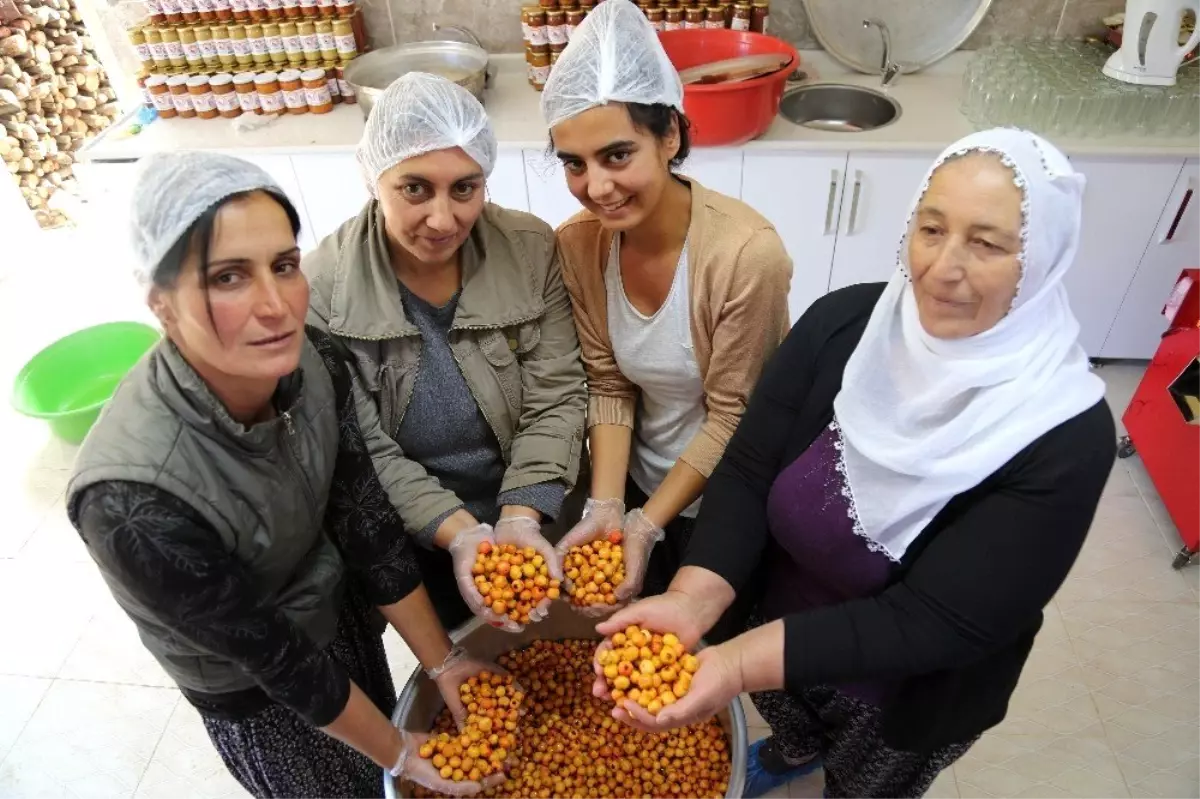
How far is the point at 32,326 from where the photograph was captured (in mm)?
3873

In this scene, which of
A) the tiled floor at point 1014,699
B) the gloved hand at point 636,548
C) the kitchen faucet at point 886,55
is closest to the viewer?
the gloved hand at point 636,548

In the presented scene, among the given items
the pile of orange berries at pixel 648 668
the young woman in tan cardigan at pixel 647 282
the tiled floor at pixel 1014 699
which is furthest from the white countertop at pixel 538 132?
the pile of orange berries at pixel 648 668

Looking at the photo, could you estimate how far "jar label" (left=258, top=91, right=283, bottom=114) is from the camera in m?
3.20

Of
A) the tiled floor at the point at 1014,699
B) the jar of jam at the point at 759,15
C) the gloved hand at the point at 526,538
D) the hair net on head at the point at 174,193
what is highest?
the hair net on head at the point at 174,193

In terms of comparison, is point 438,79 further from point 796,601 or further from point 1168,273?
point 1168,273

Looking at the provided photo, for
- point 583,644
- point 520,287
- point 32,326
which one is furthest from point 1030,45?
point 32,326

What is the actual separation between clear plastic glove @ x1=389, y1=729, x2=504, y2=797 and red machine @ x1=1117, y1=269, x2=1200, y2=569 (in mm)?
2313

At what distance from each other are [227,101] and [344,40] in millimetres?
537

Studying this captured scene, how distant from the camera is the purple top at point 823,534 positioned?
1328mm

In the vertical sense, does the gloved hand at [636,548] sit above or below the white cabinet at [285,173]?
below

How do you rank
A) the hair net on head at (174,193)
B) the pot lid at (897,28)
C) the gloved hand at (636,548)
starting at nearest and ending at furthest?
the hair net on head at (174,193), the gloved hand at (636,548), the pot lid at (897,28)

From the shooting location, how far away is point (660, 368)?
1.67m

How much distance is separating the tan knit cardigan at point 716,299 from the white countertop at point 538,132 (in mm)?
1410

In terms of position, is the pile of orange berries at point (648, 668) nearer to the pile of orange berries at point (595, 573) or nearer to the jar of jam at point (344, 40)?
the pile of orange berries at point (595, 573)
